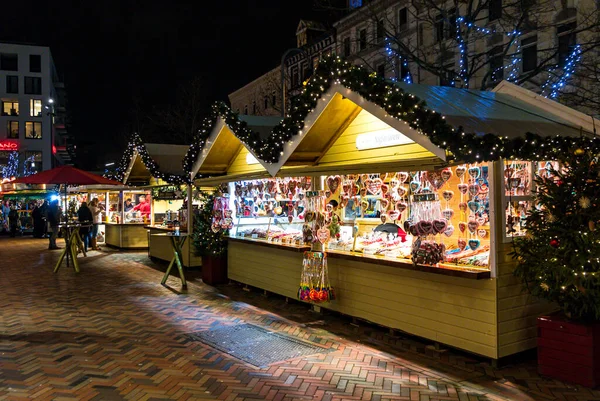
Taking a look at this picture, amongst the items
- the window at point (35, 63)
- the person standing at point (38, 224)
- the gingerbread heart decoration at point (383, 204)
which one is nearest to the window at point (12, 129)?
the window at point (35, 63)

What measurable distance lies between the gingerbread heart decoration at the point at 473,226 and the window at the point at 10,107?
57968mm

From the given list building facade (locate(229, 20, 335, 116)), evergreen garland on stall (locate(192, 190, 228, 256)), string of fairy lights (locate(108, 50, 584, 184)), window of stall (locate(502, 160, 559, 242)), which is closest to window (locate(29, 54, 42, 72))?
building facade (locate(229, 20, 335, 116))

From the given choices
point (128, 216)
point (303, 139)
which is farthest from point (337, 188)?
point (128, 216)

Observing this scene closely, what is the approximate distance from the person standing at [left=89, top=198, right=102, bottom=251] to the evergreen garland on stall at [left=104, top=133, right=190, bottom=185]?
190cm

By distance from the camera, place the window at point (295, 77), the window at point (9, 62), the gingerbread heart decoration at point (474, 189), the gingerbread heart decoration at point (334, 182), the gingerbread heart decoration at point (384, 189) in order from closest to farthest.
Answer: the gingerbread heart decoration at point (474, 189) → the gingerbread heart decoration at point (384, 189) → the gingerbread heart decoration at point (334, 182) → the window at point (295, 77) → the window at point (9, 62)

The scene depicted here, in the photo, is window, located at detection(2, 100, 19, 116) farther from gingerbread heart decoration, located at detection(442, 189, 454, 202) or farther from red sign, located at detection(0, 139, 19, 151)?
gingerbread heart decoration, located at detection(442, 189, 454, 202)

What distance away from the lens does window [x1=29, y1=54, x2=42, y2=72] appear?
178 feet

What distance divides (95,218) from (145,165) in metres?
6.38

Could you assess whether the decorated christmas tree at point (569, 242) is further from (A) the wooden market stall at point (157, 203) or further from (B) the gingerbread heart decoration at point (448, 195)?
(A) the wooden market stall at point (157, 203)

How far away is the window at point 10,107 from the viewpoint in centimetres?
5353

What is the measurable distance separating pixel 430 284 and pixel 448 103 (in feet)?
6.72

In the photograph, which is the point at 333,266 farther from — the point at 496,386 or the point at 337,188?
the point at 496,386

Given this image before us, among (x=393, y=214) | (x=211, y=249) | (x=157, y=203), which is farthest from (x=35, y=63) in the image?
(x=393, y=214)

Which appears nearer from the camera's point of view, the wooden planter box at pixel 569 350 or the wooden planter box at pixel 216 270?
the wooden planter box at pixel 569 350
